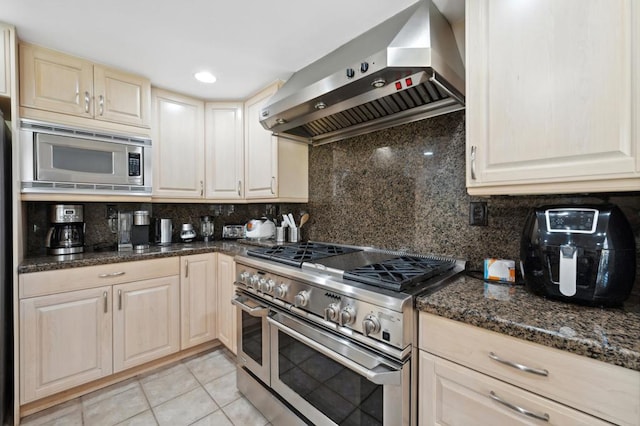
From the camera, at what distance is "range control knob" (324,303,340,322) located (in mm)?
1149

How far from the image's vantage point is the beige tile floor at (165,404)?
5.19 ft

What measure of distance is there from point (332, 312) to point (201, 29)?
1.69 metres

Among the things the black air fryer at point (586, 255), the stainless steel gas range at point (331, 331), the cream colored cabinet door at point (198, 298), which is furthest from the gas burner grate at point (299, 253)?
the black air fryer at point (586, 255)

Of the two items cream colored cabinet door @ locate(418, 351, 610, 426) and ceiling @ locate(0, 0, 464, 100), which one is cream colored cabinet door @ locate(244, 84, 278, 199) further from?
cream colored cabinet door @ locate(418, 351, 610, 426)

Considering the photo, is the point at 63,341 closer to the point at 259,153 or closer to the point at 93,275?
the point at 93,275

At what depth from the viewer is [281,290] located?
1.45 m

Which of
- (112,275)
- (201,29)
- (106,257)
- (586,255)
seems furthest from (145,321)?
(586,255)

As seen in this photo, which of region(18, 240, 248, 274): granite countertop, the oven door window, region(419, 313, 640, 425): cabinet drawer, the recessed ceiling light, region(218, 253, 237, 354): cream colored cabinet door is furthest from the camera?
region(218, 253, 237, 354): cream colored cabinet door

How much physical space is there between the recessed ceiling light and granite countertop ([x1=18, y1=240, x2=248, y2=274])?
4.36 ft

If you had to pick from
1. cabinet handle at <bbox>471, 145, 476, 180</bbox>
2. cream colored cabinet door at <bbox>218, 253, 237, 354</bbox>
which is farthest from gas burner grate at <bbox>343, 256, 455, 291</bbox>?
cream colored cabinet door at <bbox>218, 253, 237, 354</bbox>

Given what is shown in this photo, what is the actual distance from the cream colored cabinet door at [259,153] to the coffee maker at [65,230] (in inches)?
48.5

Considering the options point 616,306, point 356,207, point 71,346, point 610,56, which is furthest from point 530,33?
point 71,346

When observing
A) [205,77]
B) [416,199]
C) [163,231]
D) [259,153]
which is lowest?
[163,231]

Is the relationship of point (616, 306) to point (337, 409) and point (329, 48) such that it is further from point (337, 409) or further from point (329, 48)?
point (329, 48)
